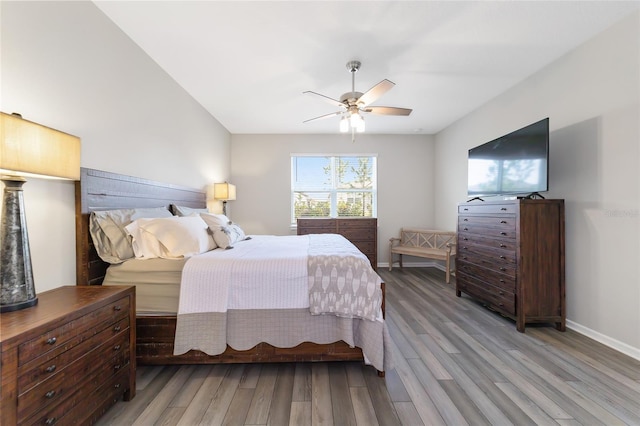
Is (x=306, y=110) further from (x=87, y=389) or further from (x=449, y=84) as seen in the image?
(x=87, y=389)

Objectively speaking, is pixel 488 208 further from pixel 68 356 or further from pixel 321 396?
pixel 68 356

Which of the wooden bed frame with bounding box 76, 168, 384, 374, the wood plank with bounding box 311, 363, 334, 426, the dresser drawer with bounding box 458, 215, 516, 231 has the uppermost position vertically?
the dresser drawer with bounding box 458, 215, 516, 231

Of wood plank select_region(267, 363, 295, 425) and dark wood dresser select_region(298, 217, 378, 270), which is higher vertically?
dark wood dresser select_region(298, 217, 378, 270)

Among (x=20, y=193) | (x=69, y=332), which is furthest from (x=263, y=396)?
(x=20, y=193)

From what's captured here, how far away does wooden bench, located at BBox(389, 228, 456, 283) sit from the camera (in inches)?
167

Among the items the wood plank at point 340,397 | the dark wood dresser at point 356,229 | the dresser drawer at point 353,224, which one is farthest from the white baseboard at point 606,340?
the dresser drawer at point 353,224

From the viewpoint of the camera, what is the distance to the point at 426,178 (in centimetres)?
521

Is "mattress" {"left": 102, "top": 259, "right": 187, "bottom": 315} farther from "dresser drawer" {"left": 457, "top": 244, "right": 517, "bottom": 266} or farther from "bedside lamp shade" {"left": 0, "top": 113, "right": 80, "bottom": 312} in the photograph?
"dresser drawer" {"left": 457, "top": 244, "right": 517, "bottom": 266}

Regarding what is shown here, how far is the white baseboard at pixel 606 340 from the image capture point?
6.47 feet

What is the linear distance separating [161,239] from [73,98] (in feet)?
3.68

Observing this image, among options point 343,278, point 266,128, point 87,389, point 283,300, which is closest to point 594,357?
point 343,278

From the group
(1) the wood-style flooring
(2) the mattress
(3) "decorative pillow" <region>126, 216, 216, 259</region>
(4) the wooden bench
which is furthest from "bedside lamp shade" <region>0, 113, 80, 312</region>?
(4) the wooden bench

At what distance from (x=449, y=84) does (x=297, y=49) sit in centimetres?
192

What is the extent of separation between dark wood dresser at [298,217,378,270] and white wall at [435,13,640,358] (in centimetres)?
255
